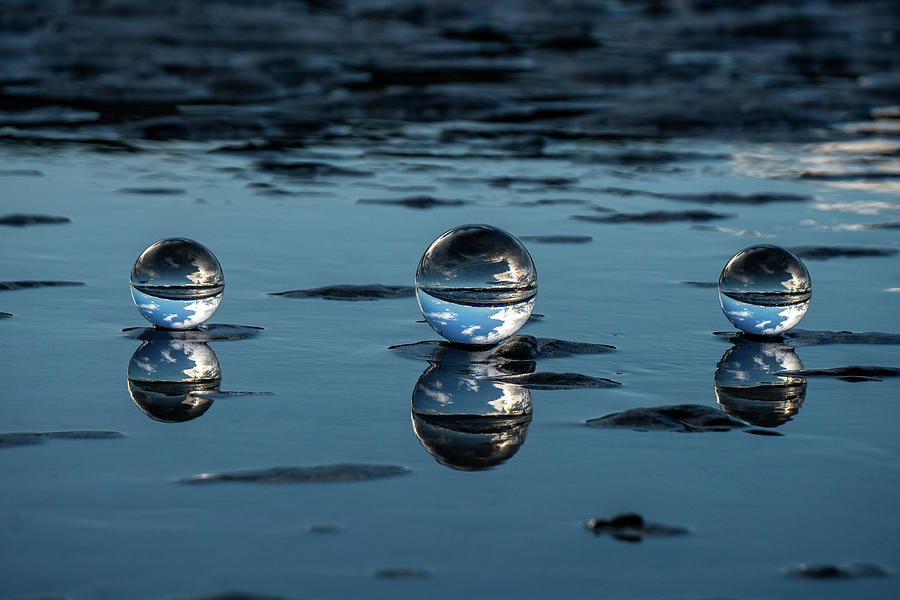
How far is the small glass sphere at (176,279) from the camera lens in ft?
13.6

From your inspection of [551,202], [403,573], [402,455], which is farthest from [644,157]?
[403,573]

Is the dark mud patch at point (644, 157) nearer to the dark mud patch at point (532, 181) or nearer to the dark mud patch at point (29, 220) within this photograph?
the dark mud patch at point (532, 181)

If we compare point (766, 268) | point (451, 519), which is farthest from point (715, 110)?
point (451, 519)

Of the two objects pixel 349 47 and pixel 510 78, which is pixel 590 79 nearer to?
pixel 510 78

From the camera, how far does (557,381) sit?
3678 millimetres

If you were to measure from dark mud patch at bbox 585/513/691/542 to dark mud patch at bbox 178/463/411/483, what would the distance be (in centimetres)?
52

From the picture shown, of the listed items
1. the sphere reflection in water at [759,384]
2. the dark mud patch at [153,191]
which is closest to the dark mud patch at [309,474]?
the sphere reflection in water at [759,384]

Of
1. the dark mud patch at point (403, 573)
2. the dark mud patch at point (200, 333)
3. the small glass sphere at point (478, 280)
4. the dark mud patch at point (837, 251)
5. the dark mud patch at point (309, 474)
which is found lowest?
the dark mud patch at point (200, 333)

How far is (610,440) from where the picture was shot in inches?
121

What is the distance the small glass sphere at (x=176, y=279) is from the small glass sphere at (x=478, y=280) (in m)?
0.76

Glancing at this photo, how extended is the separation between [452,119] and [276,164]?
3493 millimetres

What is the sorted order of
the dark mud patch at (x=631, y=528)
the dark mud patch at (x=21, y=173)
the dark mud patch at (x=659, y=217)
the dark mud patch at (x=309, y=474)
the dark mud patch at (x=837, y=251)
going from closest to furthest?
the dark mud patch at (x=631, y=528) → the dark mud patch at (x=309, y=474) → the dark mud patch at (x=837, y=251) → the dark mud patch at (x=659, y=217) → the dark mud patch at (x=21, y=173)

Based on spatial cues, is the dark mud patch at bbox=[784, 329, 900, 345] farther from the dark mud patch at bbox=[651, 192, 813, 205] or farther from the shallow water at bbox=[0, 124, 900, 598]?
the dark mud patch at bbox=[651, 192, 813, 205]

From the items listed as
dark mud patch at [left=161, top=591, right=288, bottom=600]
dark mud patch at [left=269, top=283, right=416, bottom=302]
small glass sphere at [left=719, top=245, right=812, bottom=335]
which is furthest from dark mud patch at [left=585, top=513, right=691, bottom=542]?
dark mud patch at [left=269, top=283, right=416, bottom=302]
